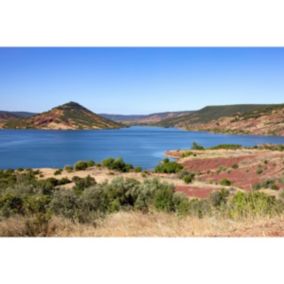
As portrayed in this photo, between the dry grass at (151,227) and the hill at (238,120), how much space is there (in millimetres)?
55495

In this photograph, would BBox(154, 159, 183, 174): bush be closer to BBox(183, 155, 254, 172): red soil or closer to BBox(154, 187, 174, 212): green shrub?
BBox(183, 155, 254, 172): red soil

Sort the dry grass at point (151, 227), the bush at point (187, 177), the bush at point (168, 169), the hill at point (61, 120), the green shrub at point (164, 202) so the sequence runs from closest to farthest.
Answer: the dry grass at point (151, 227)
the green shrub at point (164, 202)
the bush at point (187, 177)
the hill at point (61, 120)
the bush at point (168, 169)

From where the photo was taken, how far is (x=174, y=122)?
268ft

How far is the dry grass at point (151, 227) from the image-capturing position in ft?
7.72


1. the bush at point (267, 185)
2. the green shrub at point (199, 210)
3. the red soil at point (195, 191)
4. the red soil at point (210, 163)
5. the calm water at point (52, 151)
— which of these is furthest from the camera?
the calm water at point (52, 151)

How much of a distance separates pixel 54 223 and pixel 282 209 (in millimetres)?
1887

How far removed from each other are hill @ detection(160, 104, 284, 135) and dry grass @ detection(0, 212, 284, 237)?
55.5 metres

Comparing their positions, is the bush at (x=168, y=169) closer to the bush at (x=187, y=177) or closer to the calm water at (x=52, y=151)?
the bush at (x=187, y=177)

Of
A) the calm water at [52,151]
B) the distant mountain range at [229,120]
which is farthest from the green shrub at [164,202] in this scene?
the distant mountain range at [229,120]

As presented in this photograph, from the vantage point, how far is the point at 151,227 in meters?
2.59

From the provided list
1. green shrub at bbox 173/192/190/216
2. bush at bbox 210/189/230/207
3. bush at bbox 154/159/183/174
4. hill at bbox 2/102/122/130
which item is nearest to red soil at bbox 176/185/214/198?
bush at bbox 210/189/230/207

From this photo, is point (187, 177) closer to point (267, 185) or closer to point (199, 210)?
point (267, 185)
